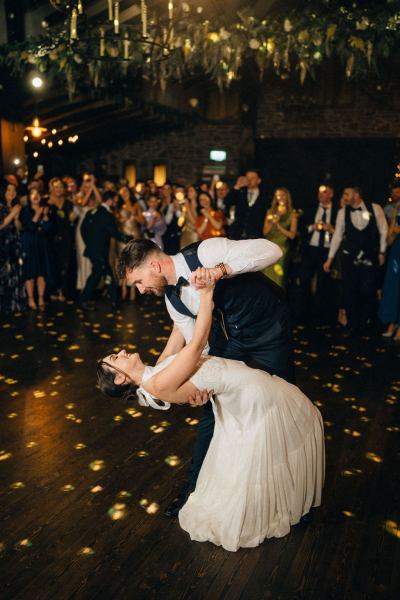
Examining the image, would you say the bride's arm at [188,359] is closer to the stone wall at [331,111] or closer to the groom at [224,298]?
the groom at [224,298]

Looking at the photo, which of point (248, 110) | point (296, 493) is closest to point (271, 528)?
point (296, 493)

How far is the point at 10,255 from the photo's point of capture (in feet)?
19.9

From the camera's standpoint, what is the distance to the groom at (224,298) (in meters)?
2.22

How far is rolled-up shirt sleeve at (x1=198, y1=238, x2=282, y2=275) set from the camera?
2227 millimetres

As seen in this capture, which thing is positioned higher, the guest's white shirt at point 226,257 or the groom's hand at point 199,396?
the guest's white shirt at point 226,257

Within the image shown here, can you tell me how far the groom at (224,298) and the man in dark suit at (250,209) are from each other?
3.57m

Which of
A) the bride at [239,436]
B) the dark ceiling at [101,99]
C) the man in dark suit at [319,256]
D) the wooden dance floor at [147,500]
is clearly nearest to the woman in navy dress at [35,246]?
the dark ceiling at [101,99]

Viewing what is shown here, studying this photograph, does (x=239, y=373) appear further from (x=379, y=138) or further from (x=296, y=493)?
(x=379, y=138)

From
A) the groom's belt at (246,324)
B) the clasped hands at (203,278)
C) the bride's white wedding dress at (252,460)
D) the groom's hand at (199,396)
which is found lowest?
the bride's white wedding dress at (252,460)

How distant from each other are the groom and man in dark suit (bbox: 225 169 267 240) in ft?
11.7

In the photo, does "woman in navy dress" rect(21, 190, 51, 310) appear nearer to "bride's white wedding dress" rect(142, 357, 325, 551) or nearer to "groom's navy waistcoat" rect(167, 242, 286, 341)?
"groom's navy waistcoat" rect(167, 242, 286, 341)

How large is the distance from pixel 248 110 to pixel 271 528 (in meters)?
11.7

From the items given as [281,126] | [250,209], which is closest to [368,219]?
[250,209]

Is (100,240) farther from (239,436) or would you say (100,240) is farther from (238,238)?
(239,436)
